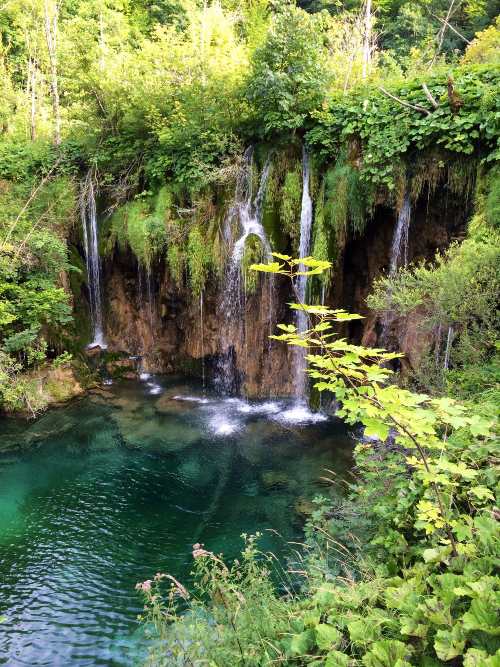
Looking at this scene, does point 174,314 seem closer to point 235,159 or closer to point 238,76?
point 235,159

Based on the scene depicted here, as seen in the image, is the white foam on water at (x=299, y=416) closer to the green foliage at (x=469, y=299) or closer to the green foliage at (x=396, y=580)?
the green foliage at (x=469, y=299)

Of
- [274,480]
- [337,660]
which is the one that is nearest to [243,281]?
[274,480]

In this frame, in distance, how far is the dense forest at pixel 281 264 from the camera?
301 cm

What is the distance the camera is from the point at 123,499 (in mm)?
7332

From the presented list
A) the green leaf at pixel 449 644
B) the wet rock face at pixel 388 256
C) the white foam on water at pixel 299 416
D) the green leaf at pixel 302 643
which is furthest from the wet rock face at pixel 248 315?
the green leaf at pixel 449 644

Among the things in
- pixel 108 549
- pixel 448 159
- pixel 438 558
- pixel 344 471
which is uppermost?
pixel 448 159

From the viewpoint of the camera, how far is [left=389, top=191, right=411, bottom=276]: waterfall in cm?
870

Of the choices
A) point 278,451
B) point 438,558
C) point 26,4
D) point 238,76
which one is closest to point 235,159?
point 238,76

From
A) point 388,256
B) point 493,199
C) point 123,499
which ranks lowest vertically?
point 123,499

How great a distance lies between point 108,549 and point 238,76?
32.0 ft

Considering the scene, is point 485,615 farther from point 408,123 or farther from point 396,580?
point 408,123

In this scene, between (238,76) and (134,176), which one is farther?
(134,176)

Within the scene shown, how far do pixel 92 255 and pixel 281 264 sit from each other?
9843 mm

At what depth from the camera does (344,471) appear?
767 centimetres
